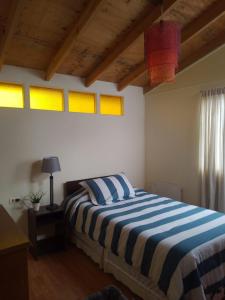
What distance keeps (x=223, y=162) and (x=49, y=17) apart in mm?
2773

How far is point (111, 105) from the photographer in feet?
13.3

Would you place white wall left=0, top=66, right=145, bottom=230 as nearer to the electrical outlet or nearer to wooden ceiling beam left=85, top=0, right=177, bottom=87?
the electrical outlet

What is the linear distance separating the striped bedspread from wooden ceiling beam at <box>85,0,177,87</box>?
188 cm

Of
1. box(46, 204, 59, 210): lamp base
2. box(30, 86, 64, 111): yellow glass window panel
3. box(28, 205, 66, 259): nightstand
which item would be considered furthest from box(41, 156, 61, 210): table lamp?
box(30, 86, 64, 111): yellow glass window panel

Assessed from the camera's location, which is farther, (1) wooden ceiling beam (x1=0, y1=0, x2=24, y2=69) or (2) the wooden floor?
(2) the wooden floor

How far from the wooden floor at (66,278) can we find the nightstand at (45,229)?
4.4 inches

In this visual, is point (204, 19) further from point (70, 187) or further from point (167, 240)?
point (70, 187)

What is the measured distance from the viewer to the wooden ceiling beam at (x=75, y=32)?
2158 mm

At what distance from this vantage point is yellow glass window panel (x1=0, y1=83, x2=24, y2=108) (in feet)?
10.0

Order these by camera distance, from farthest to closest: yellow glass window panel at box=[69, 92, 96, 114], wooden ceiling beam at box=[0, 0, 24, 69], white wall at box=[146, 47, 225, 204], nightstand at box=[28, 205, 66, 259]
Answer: yellow glass window panel at box=[69, 92, 96, 114] → white wall at box=[146, 47, 225, 204] → nightstand at box=[28, 205, 66, 259] → wooden ceiling beam at box=[0, 0, 24, 69]

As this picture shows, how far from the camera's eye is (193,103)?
141 inches

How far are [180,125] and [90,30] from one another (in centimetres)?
201

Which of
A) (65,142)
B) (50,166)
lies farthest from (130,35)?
(50,166)

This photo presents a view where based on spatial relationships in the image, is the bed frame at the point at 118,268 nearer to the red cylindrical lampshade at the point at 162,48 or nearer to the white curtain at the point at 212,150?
the white curtain at the point at 212,150
